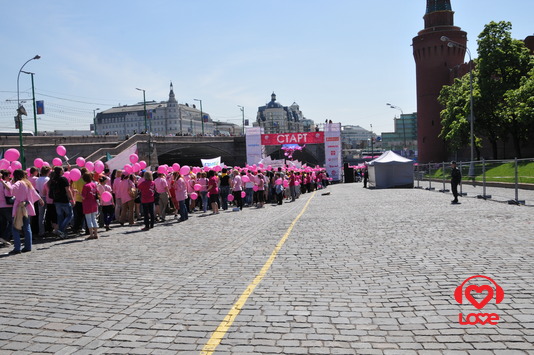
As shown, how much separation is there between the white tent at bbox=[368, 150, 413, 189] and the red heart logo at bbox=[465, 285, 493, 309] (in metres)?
32.2

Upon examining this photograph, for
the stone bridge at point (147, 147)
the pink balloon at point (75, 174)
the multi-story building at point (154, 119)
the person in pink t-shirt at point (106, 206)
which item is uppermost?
the multi-story building at point (154, 119)

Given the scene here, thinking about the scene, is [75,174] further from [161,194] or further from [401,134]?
[401,134]

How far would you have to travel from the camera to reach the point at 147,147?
48.8m

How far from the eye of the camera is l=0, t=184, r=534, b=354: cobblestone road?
441cm

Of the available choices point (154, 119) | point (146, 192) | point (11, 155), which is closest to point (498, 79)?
point (146, 192)

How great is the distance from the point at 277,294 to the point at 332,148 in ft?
168

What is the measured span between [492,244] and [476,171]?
45.6 ft

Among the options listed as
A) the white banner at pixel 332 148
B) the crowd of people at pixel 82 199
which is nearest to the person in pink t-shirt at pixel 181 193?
the crowd of people at pixel 82 199

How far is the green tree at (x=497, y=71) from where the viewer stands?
44906 millimetres

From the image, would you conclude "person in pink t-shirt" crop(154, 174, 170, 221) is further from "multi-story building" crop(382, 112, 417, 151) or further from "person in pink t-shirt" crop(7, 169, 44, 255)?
"multi-story building" crop(382, 112, 417, 151)

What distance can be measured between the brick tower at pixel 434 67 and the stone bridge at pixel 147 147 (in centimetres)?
1872

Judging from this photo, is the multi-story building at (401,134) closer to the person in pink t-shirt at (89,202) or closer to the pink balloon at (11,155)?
the pink balloon at (11,155)

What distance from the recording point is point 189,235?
39.8 ft

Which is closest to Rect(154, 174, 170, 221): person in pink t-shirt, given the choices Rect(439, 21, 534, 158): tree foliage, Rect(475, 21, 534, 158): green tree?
Rect(439, 21, 534, 158): tree foliage
